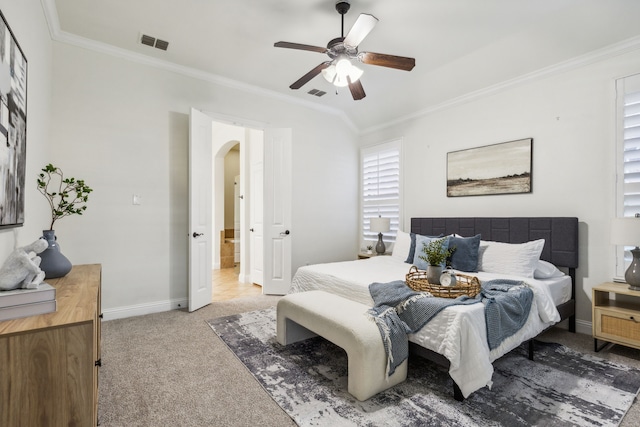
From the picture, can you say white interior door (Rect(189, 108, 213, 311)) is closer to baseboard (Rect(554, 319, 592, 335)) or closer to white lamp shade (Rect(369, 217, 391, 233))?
white lamp shade (Rect(369, 217, 391, 233))

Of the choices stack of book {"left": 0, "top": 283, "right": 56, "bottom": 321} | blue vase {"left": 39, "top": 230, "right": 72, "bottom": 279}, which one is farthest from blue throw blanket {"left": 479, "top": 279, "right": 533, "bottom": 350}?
blue vase {"left": 39, "top": 230, "right": 72, "bottom": 279}

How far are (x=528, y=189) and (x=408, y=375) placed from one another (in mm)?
2555

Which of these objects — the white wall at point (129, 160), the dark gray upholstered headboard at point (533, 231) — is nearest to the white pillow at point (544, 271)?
the dark gray upholstered headboard at point (533, 231)

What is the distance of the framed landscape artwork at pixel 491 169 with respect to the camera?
363cm

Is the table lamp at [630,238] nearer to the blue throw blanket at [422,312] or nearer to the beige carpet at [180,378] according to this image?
the beige carpet at [180,378]

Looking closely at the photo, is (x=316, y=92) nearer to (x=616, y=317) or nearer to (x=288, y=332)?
(x=288, y=332)

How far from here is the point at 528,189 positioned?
3588 millimetres

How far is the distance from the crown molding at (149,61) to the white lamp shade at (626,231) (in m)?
4.06

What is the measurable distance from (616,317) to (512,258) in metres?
0.86

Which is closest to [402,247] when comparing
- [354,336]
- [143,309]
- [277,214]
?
[277,214]

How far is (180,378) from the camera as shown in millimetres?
2311

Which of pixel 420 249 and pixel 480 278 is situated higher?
pixel 420 249

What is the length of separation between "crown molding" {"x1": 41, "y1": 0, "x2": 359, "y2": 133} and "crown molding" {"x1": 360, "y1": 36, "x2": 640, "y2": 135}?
1865 mm

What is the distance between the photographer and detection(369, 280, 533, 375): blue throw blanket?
2.10 metres
